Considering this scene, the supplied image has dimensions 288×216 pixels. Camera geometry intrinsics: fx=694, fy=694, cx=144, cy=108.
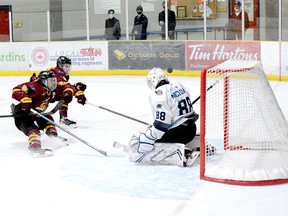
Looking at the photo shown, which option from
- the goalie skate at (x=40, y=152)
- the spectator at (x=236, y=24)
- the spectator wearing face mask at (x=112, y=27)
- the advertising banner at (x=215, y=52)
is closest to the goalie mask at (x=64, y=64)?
the goalie skate at (x=40, y=152)

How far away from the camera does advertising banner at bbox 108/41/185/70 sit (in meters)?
12.3

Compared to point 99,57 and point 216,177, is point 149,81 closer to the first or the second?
point 216,177

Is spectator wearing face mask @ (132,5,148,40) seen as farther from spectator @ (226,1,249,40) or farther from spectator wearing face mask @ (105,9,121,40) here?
spectator @ (226,1,249,40)

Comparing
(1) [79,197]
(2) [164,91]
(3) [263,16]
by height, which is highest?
(3) [263,16]

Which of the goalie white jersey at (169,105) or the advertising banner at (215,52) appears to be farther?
the advertising banner at (215,52)

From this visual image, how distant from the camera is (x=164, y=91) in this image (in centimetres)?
512

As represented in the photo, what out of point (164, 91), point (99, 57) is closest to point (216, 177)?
point (164, 91)

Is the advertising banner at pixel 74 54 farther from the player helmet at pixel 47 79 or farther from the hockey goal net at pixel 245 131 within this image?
the hockey goal net at pixel 245 131

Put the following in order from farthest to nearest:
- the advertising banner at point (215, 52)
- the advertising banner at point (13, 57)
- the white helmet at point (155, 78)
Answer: the advertising banner at point (13, 57) < the advertising banner at point (215, 52) < the white helmet at point (155, 78)

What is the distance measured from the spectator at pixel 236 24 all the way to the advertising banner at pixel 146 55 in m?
0.88

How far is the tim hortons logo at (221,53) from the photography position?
11344 mm

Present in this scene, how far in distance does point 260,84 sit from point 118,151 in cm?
141

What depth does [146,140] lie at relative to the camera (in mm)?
5242

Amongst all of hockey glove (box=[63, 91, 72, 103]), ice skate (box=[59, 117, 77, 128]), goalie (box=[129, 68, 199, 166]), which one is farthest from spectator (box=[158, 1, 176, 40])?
goalie (box=[129, 68, 199, 166])
